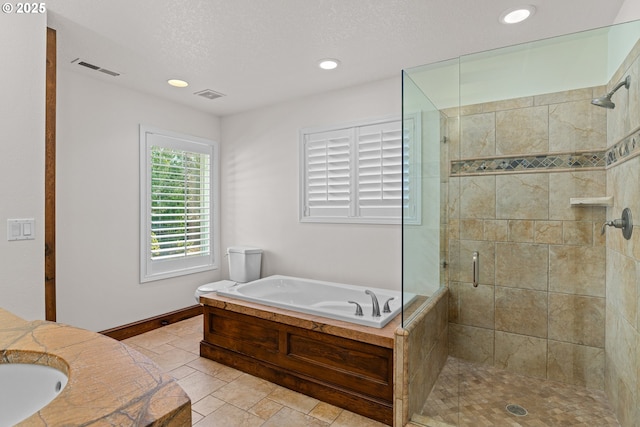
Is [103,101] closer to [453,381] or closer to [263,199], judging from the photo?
[263,199]

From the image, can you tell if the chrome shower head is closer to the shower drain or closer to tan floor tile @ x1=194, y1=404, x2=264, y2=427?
the shower drain

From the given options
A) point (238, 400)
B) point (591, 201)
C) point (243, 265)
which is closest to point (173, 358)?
point (238, 400)

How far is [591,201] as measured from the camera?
2.16 metres

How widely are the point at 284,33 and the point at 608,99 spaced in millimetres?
2077

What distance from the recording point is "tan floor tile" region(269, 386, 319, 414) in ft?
7.07

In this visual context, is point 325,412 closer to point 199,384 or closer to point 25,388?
point 199,384

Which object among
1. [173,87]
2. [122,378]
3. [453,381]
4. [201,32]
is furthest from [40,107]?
[453,381]

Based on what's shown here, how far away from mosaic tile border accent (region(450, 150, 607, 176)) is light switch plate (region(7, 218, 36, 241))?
113 inches

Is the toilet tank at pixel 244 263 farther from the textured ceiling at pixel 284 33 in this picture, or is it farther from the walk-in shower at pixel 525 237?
the walk-in shower at pixel 525 237

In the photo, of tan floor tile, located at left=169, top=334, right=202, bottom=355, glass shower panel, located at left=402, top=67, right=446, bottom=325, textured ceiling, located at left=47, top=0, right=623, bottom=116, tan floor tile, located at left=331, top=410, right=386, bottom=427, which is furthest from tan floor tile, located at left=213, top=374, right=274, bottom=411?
textured ceiling, located at left=47, top=0, right=623, bottom=116

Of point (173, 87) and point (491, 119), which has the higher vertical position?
point (173, 87)

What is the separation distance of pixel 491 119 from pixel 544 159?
0.48m

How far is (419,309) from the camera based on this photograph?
2158 millimetres

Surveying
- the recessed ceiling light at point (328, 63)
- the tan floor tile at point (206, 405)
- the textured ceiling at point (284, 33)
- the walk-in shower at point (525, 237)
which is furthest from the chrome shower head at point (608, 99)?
the tan floor tile at point (206, 405)
